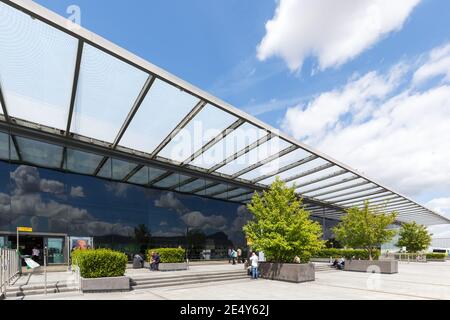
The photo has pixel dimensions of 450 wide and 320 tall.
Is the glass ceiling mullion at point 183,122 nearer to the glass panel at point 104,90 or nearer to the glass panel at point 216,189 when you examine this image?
the glass panel at point 104,90

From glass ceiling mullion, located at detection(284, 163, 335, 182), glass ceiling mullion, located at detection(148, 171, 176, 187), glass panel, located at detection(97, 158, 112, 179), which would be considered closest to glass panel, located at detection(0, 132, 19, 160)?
glass panel, located at detection(97, 158, 112, 179)

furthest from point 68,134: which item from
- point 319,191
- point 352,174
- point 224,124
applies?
point 319,191

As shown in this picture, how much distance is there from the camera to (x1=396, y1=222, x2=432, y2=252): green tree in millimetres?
42688

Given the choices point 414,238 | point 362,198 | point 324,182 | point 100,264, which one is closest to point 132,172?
point 100,264

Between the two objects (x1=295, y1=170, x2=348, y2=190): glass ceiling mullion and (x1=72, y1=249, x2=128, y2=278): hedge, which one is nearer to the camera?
(x1=72, y1=249, x2=128, y2=278): hedge

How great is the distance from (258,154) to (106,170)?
9.57 meters

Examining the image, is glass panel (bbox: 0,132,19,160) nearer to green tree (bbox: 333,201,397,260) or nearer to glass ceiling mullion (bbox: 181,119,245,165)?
glass ceiling mullion (bbox: 181,119,245,165)

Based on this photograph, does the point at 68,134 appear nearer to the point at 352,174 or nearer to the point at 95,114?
the point at 95,114

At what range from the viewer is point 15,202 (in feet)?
55.6

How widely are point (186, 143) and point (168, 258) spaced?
6529 millimetres

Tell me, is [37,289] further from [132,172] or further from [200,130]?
[132,172]

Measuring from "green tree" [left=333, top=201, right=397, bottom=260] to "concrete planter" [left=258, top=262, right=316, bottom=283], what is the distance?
340 inches

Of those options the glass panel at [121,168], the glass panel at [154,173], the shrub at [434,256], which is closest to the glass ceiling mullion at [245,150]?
the glass panel at [154,173]

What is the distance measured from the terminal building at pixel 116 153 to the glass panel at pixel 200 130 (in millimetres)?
65
